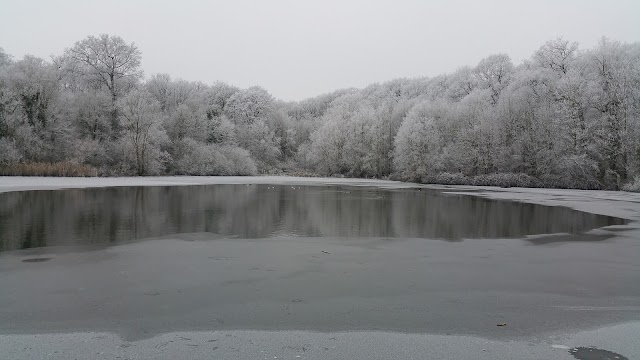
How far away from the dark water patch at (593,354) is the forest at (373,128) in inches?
1226

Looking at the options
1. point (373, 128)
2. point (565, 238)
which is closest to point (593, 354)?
point (565, 238)

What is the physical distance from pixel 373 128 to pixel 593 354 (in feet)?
175

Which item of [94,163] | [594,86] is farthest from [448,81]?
[94,163]

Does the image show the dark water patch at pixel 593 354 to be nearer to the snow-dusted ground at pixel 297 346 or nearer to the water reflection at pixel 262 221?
the snow-dusted ground at pixel 297 346

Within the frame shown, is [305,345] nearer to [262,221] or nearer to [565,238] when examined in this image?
[565,238]

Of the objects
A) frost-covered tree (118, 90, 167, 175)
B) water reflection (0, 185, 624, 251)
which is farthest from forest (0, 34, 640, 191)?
water reflection (0, 185, 624, 251)

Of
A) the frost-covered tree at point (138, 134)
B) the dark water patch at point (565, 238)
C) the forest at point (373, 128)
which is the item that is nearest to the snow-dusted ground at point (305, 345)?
the dark water patch at point (565, 238)

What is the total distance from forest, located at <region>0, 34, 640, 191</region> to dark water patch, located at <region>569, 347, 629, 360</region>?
31133 millimetres

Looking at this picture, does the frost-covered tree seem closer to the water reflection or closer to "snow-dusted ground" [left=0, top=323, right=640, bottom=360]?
the water reflection

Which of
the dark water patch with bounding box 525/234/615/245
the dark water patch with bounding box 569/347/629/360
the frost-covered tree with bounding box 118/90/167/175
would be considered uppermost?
the frost-covered tree with bounding box 118/90/167/175

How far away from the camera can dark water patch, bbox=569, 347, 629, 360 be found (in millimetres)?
4004

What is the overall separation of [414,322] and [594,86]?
36764 mm

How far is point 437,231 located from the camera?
39.3 ft

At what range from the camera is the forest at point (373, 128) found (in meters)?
33.8
